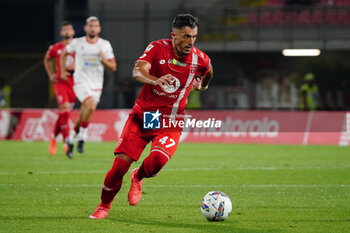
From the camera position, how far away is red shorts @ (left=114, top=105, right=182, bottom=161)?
265 inches

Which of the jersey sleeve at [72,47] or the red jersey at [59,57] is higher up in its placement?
the jersey sleeve at [72,47]

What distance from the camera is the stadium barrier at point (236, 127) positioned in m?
19.5

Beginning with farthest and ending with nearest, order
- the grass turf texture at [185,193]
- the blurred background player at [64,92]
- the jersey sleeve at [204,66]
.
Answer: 1. the blurred background player at [64,92]
2. the jersey sleeve at [204,66]
3. the grass turf texture at [185,193]

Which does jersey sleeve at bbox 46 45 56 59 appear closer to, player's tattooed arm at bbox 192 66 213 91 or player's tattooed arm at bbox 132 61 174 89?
player's tattooed arm at bbox 192 66 213 91

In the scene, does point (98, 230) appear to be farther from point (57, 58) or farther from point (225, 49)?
point (225, 49)

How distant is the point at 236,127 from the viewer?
19.7m

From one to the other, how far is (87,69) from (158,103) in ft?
23.3

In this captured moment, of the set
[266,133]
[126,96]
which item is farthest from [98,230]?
[126,96]

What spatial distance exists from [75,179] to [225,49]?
1922 centimetres

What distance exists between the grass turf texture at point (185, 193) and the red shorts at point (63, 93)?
1.14m

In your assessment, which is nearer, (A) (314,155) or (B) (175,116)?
(B) (175,116)

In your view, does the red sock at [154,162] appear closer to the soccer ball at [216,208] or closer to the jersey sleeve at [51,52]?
the soccer ball at [216,208]

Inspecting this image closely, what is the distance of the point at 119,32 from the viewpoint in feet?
89.2

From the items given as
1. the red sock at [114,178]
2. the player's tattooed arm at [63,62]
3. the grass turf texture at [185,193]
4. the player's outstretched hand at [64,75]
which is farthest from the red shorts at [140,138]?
the player's tattooed arm at [63,62]
